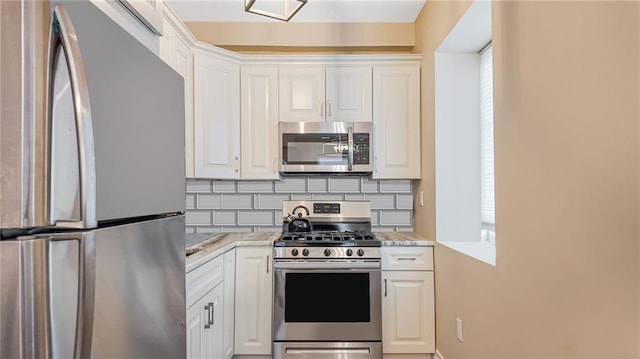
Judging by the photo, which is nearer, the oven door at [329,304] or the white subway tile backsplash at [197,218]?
the oven door at [329,304]

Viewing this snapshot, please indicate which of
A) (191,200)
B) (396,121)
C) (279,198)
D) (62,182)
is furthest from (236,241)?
(62,182)

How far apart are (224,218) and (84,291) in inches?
100

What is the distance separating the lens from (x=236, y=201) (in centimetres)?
317

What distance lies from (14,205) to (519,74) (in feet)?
5.31

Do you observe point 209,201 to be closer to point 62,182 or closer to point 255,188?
point 255,188

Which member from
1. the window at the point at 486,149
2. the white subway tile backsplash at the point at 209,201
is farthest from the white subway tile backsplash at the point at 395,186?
the white subway tile backsplash at the point at 209,201

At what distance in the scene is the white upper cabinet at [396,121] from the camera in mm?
2947

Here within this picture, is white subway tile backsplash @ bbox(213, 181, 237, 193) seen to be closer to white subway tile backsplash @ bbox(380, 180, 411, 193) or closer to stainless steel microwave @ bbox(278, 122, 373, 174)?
stainless steel microwave @ bbox(278, 122, 373, 174)

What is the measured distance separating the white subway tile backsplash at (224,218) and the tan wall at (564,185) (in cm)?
202

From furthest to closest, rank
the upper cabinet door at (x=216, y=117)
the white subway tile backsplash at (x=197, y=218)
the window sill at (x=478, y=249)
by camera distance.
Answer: the white subway tile backsplash at (x=197, y=218) → the upper cabinet door at (x=216, y=117) → the window sill at (x=478, y=249)

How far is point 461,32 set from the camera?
218cm

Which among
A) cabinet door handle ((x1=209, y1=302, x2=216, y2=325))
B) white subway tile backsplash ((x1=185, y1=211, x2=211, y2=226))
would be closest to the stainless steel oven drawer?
cabinet door handle ((x1=209, y1=302, x2=216, y2=325))

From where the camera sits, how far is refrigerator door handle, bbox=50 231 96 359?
646mm

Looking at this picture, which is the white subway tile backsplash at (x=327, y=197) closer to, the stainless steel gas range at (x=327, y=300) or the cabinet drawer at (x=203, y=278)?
the stainless steel gas range at (x=327, y=300)
